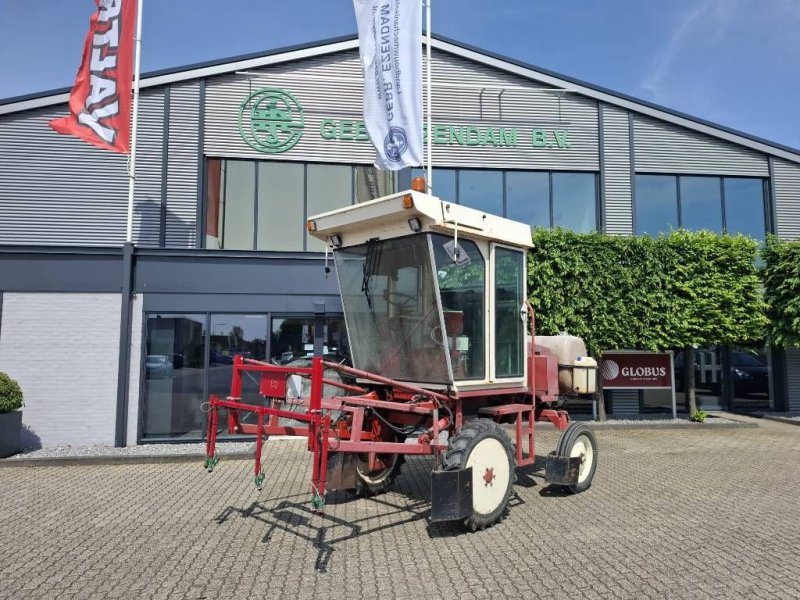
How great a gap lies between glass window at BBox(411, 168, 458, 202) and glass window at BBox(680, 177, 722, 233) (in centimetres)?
562

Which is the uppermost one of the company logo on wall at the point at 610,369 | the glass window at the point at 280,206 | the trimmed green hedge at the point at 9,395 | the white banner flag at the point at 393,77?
the white banner flag at the point at 393,77

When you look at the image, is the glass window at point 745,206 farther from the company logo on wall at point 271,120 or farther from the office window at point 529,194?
the company logo on wall at point 271,120

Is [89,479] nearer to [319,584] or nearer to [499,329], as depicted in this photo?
[319,584]

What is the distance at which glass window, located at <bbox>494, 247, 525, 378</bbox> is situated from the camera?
6.12m

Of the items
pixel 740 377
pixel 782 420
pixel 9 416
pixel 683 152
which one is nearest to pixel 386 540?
pixel 9 416

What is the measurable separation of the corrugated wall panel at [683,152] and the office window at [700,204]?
0.23 metres

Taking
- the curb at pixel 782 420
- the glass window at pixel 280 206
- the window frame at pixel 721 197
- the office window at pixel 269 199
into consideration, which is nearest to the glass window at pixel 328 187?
the office window at pixel 269 199

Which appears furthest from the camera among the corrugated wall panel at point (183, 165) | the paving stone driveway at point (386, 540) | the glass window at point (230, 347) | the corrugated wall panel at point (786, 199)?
the corrugated wall panel at point (786, 199)

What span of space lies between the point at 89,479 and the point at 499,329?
19.2 ft

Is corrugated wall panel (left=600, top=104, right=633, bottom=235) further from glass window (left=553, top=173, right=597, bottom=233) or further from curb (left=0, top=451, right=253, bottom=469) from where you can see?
curb (left=0, top=451, right=253, bottom=469)

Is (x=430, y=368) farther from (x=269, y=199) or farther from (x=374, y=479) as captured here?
(x=269, y=199)

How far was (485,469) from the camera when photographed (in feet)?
17.8

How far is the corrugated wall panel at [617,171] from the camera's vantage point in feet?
43.7

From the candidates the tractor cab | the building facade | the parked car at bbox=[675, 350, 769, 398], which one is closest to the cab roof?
the tractor cab
